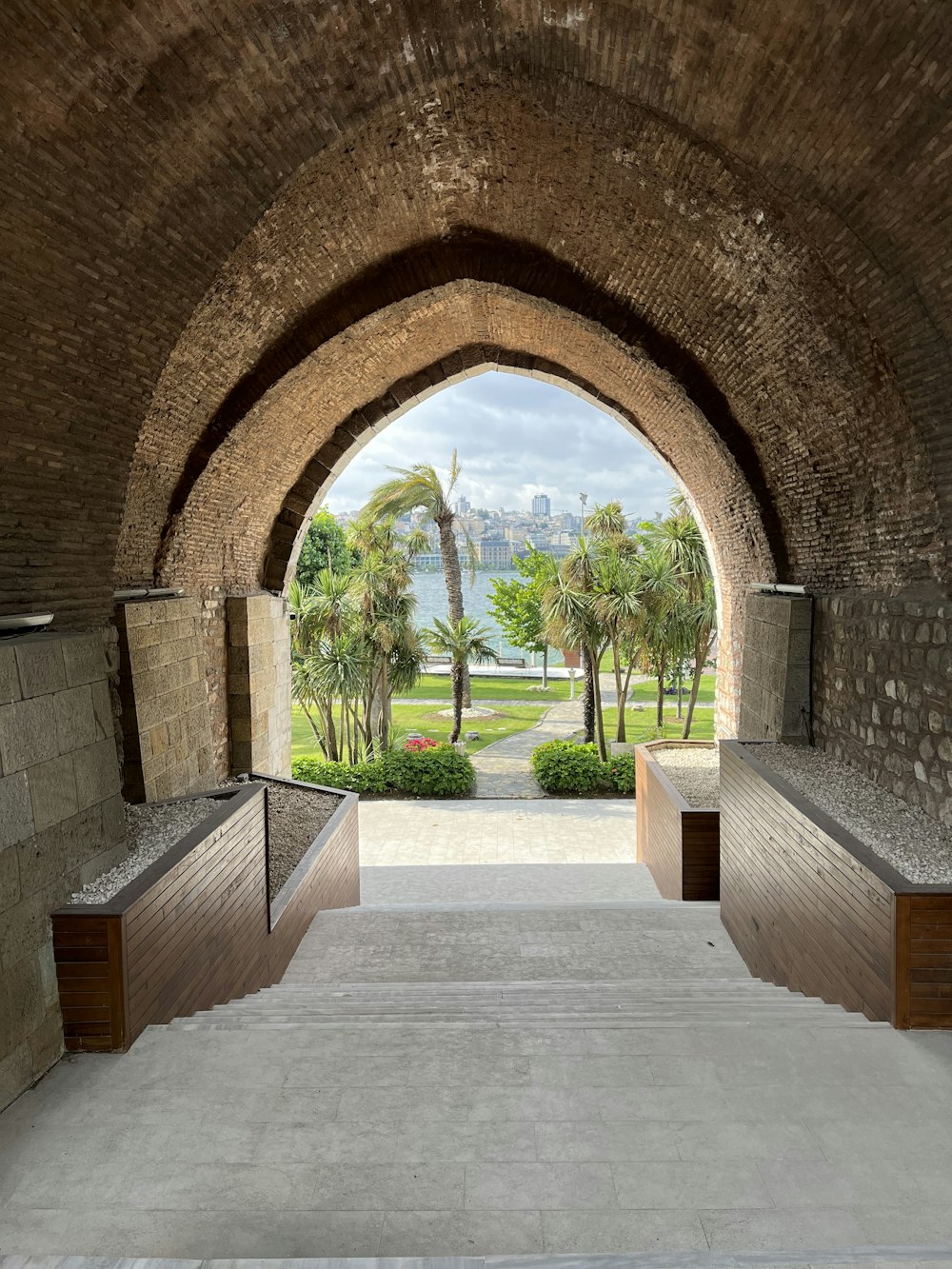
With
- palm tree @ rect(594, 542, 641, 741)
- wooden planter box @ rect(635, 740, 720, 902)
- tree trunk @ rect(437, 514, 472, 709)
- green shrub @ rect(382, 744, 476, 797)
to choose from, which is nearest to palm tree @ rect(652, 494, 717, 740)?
palm tree @ rect(594, 542, 641, 741)

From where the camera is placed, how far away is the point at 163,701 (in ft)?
20.8

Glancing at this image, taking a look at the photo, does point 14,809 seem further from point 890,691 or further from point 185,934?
point 890,691

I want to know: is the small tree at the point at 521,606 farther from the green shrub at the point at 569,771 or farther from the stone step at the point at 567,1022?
the stone step at the point at 567,1022

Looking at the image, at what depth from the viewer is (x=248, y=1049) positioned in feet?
11.0

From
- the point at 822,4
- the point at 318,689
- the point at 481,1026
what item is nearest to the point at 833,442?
the point at 822,4

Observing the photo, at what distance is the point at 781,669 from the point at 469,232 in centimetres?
453

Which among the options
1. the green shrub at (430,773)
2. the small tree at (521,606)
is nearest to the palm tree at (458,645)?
the green shrub at (430,773)

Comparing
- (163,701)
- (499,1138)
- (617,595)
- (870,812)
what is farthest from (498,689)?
(499,1138)

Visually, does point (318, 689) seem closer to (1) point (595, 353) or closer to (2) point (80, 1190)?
(1) point (595, 353)

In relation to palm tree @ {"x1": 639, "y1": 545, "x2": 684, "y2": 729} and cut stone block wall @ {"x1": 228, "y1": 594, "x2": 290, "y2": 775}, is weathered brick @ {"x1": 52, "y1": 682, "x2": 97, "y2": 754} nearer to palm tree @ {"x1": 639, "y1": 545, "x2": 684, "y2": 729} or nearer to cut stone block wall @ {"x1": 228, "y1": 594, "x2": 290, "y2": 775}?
cut stone block wall @ {"x1": 228, "y1": 594, "x2": 290, "y2": 775}

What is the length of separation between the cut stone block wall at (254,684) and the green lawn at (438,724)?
6535 millimetres

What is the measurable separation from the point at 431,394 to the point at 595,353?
229cm

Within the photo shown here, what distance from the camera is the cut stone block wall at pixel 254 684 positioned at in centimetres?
901

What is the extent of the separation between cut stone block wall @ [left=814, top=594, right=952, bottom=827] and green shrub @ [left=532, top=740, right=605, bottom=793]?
6.42m
